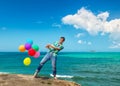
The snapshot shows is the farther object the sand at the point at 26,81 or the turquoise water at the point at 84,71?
the turquoise water at the point at 84,71

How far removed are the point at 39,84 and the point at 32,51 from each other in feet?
5.52

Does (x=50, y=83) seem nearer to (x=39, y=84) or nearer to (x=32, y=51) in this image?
(x=39, y=84)

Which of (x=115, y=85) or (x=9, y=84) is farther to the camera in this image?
(x=115, y=85)

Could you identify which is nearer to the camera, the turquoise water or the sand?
the sand

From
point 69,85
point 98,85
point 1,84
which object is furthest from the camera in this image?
point 98,85

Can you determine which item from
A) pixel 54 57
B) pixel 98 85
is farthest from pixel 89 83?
pixel 54 57

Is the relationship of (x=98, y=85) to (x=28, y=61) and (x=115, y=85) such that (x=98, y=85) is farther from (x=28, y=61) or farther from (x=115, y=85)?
(x=28, y=61)

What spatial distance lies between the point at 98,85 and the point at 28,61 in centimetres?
1956

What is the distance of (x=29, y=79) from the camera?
12.9 metres

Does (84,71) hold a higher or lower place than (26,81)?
lower

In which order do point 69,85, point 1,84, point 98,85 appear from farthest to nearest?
1. point 98,85
2. point 69,85
3. point 1,84

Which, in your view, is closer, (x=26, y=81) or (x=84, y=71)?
(x=26, y=81)

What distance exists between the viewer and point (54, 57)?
43.6ft

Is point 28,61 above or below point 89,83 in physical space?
above
